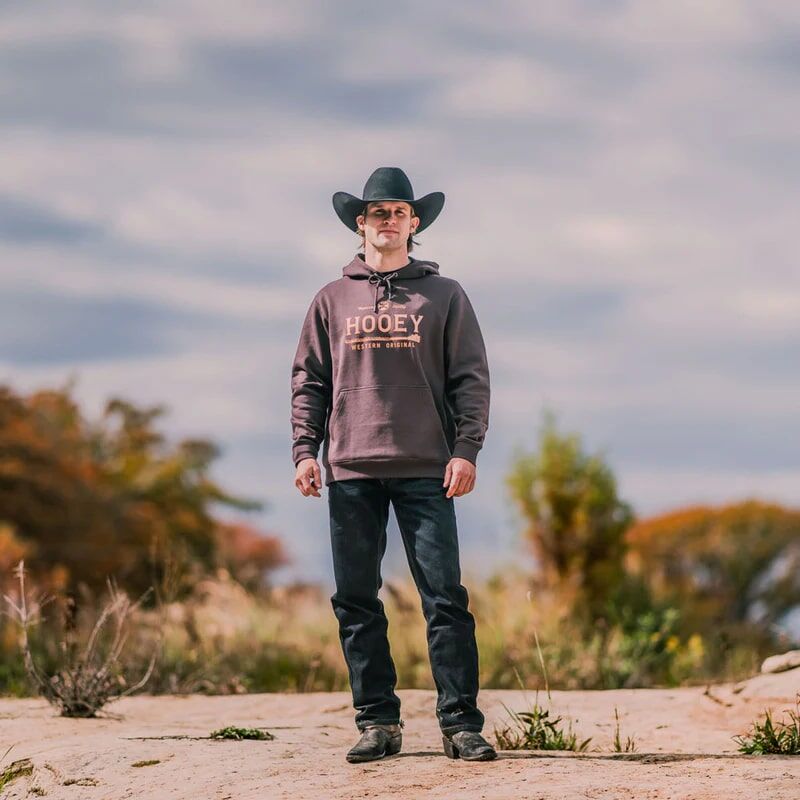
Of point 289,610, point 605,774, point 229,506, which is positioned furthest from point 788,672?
point 229,506

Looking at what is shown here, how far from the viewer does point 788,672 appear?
870cm

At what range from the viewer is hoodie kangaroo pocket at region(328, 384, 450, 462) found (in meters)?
5.79

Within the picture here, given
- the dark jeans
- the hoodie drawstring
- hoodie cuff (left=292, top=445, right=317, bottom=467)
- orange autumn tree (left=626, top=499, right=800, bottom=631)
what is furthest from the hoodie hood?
orange autumn tree (left=626, top=499, right=800, bottom=631)

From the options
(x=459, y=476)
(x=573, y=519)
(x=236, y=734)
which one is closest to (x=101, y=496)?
(x=573, y=519)

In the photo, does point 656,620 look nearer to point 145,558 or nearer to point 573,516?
point 573,516

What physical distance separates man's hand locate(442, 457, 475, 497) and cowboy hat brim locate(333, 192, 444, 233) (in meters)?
1.25

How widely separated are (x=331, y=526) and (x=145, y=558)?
1298cm

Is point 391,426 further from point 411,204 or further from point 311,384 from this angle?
point 411,204

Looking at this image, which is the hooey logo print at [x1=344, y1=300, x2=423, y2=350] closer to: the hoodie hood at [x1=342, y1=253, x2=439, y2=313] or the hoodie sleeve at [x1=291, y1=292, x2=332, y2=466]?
the hoodie hood at [x1=342, y1=253, x2=439, y2=313]

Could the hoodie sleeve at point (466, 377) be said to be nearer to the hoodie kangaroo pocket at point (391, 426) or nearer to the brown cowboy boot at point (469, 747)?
the hoodie kangaroo pocket at point (391, 426)

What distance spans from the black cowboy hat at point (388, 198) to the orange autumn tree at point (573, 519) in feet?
26.0

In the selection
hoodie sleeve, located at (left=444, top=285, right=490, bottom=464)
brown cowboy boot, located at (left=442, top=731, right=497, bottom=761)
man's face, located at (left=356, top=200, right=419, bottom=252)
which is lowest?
brown cowboy boot, located at (left=442, top=731, right=497, bottom=761)

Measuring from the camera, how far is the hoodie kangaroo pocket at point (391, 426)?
579 cm

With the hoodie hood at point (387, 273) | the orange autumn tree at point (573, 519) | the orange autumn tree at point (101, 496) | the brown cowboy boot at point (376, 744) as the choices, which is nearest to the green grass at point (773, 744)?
the brown cowboy boot at point (376, 744)
